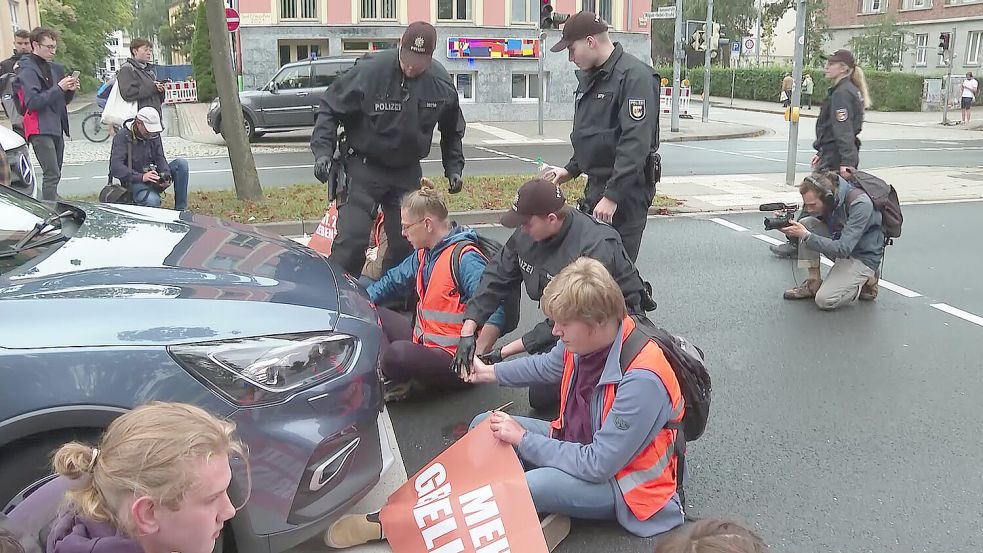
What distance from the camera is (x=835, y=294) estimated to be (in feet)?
20.8

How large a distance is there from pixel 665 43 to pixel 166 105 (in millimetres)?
43668

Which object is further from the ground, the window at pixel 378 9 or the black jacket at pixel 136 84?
the window at pixel 378 9

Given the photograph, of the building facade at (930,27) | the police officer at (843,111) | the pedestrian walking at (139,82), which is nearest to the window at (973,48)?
the building facade at (930,27)

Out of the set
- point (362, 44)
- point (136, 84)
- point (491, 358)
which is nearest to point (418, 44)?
point (491, 358)

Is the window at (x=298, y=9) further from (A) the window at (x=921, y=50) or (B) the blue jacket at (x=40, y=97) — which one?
(A) the window at (x=921, y=50)

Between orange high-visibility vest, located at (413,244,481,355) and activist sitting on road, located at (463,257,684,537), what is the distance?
3.76 ft

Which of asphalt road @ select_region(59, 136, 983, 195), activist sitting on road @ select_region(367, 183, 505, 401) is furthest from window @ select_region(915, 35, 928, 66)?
activist sitting on road @ select_region(367, 183, 505, 401)

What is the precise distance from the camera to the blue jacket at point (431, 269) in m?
4.36

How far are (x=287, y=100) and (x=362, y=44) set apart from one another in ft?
25.8

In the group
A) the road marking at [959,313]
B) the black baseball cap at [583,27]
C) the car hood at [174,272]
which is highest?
the black baseball cap at [583,27]

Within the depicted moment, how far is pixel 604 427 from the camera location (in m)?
3.04

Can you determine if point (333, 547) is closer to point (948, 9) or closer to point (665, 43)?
point (948, 9)

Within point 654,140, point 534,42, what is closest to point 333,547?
point 654,140

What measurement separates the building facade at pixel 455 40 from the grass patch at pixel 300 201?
14.9 metres
